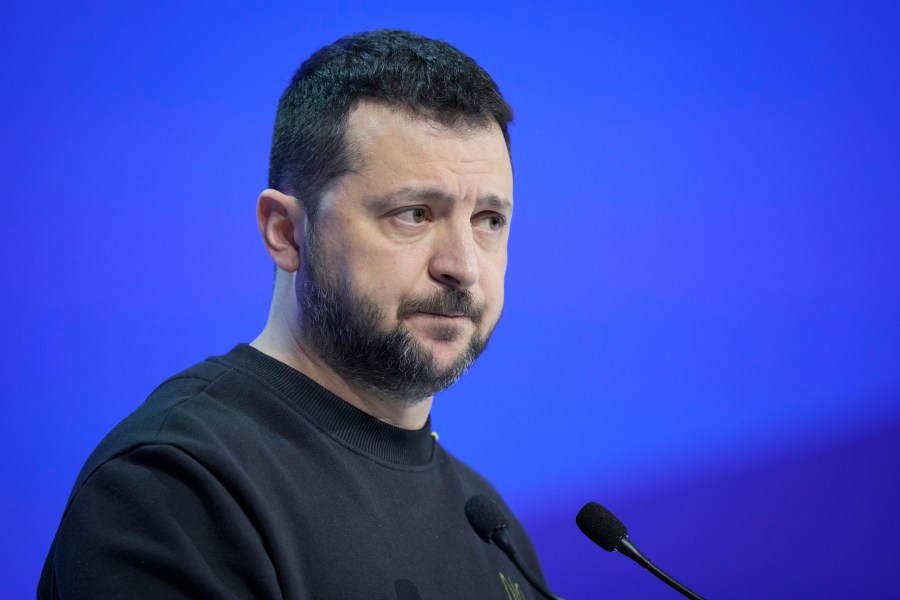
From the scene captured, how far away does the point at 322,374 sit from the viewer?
4.94 feet

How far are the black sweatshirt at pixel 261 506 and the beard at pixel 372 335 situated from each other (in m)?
0.06

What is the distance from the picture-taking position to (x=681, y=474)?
2459 mm

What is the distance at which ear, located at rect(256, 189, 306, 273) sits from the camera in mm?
1513

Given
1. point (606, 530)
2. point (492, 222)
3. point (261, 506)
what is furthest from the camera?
point (492, 222)

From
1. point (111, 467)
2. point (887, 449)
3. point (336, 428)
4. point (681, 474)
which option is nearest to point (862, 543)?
point (887, 449)

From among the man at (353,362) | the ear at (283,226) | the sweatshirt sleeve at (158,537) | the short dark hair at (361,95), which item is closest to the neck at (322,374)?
the man at (353,362)

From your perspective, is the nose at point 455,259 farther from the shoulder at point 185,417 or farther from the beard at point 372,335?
the shoulder at point 185,417

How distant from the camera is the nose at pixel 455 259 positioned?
1415 millimetres

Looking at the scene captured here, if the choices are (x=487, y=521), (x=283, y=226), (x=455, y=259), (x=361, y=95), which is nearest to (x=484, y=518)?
(x=487, y=521)

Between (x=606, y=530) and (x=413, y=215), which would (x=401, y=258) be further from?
(x=606, y=530)

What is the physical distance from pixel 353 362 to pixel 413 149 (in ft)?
1.09

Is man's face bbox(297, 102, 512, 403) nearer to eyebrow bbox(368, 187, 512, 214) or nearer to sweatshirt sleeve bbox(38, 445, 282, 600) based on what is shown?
eyebrow bbox(368, 187, 512, 214)

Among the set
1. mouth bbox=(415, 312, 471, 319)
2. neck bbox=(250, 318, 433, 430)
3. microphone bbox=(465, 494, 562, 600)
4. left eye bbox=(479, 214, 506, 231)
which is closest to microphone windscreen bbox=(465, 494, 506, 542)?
microphone bbox=(465, 494, 562, 600)

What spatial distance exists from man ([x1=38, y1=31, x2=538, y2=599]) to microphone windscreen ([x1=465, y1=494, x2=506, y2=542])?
33 millimetres
